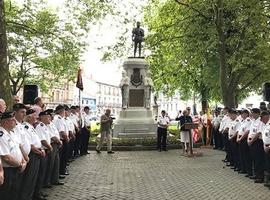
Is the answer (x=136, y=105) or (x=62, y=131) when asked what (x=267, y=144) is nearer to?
(x=62, y=131)

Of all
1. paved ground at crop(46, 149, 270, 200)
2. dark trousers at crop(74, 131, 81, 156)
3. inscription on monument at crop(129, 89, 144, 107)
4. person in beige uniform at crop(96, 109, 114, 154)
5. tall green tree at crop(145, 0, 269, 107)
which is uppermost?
tall green tree at crop(145, 0, 269, 107)

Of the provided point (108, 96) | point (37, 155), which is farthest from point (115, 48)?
point (108, 96)

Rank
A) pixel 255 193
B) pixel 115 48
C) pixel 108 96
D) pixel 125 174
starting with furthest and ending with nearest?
1. pixel 108 96
2. pixel 115 48
3. pixel 125 174
4. pixel 255 193

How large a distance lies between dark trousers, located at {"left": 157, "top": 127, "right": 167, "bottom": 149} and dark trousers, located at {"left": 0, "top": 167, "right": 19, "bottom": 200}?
549 inches

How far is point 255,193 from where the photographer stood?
10.2m

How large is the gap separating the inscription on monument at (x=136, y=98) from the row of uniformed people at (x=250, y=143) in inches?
392

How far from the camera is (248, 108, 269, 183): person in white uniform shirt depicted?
37.4ft

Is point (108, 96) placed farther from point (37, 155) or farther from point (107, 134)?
point (37, 155)

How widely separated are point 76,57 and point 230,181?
1484 cm

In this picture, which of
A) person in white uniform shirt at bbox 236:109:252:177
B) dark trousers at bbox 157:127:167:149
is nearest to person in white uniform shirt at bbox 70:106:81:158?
dark trousers at bbox 157:127:167:149

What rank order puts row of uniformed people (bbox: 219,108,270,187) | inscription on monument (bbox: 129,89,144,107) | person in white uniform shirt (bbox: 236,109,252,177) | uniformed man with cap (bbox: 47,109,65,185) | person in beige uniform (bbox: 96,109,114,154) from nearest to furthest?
1. uniformed man with cap (bbox: 47,109,65,185)
2. row of uniformed people (bbox: 219,108,270,187)
3. person in white uniform shirt (bbox: 236,109,252,177)
4. person in beige uniform (bbox: 96,109,114,154)
5. inscription on monument (bbox: 129,89,144,107)

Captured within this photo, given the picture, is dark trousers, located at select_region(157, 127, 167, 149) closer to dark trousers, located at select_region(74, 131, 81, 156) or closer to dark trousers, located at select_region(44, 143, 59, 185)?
dark trousers, located at select_region(74, 131, 81, 156)

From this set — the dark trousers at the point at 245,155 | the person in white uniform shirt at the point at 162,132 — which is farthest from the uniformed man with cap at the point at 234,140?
the person in white uniform shirt at the point at 162,132

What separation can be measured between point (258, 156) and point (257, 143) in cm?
36
